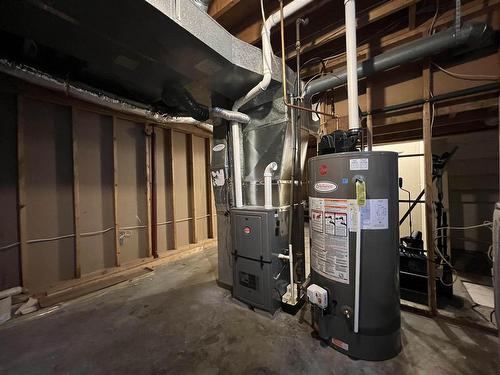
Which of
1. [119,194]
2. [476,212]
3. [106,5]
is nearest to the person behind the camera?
[106,5]

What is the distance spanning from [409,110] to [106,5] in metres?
2.57

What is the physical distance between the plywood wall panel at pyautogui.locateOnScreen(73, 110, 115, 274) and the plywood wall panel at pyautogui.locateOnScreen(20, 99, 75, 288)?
0.12 metres

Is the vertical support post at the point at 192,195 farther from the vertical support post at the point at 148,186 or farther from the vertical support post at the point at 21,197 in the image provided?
the vertical support post at the point at 21,197

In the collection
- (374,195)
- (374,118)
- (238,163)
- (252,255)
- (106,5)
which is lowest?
(252,255)

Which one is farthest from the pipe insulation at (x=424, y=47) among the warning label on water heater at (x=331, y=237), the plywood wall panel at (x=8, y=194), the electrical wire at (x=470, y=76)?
the plywood wall panel at (x=8, y=194)

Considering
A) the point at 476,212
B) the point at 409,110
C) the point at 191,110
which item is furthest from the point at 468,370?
the point at 476,212

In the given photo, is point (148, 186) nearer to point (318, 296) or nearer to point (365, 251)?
point (318, 296)

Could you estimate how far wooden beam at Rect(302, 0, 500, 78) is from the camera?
1.67 meters

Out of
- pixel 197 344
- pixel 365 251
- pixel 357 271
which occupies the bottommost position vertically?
pixel 197 344

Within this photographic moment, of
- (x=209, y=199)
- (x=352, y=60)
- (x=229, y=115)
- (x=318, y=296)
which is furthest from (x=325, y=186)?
(x=209, y=199)

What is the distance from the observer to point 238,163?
2346mm

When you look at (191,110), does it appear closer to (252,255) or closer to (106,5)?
(106,5)

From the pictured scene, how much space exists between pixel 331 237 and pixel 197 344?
136cm

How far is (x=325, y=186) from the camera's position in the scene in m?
1.58
